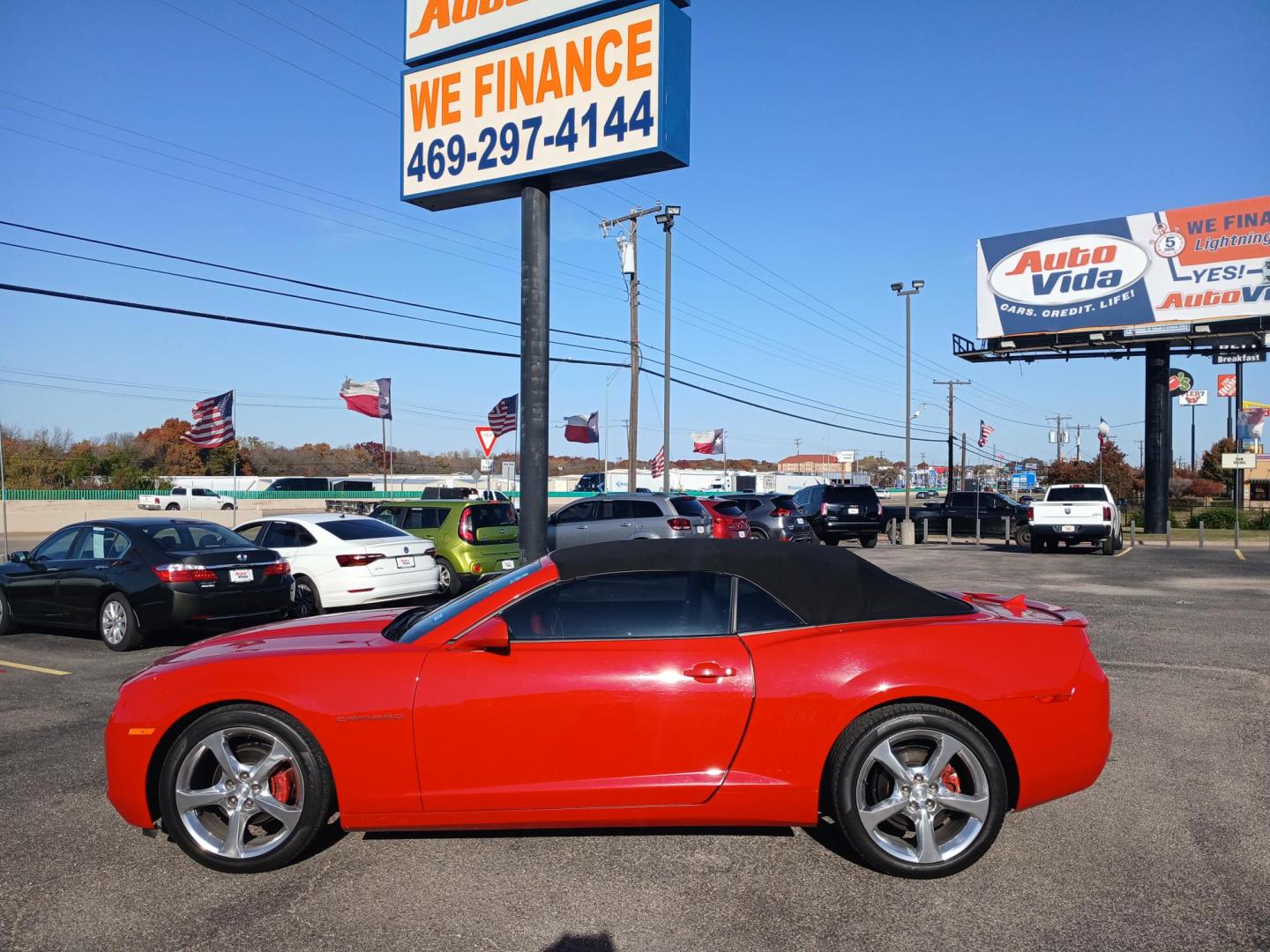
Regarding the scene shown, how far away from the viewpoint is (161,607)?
31.1 feet

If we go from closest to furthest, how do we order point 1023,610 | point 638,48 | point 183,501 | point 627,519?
1. point 1023,610
2. point 638,48
3. point 627,519
4. point 183,501

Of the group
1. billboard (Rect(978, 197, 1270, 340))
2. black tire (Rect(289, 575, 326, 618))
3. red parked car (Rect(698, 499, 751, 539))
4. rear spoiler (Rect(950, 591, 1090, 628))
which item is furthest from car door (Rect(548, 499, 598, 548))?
billboard (Rect(978, 197, 1270, 340))

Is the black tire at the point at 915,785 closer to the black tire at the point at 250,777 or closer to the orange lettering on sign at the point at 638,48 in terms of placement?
the black tire at the point at 250,777

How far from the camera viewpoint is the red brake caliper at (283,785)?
416 cm

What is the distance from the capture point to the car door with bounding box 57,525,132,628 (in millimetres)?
9859

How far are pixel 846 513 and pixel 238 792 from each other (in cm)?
2433

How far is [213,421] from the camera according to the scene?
3316 cm

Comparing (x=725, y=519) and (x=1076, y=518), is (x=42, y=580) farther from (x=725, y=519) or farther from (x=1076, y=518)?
(x=1076, y=518)

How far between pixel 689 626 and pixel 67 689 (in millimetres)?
6231

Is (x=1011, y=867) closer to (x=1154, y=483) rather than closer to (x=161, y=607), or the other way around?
(x=161, y=607)

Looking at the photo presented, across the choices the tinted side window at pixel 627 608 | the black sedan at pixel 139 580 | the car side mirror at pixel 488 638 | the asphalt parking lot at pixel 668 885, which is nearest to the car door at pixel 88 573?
the black sedan at pixel 139 580

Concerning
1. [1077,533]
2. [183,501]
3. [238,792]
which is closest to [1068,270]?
[1077,533]

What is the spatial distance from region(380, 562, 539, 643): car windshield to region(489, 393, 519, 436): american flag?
83.4ft

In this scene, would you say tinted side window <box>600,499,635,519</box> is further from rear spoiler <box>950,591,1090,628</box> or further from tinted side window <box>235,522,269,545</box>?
rear spoiler <box>950,591,1090,628</box>
